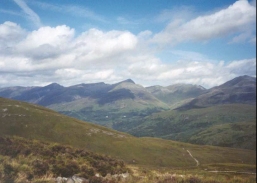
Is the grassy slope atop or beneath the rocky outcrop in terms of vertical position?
beneath

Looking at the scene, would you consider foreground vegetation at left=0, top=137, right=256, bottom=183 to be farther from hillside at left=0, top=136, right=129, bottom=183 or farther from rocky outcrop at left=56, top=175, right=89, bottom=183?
rocky outcrop at left=56, top=175, right=89, bottom=183

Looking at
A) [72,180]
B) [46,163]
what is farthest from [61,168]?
[72,180]

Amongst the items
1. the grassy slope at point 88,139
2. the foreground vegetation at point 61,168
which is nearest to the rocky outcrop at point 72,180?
the foreground vegetation at point 61,168

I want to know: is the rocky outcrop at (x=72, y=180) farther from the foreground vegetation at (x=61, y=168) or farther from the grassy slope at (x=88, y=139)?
the grassy slope at (x=88, y=139)

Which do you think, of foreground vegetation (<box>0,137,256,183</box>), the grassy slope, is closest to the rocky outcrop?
foreground vegetation (<box>0,137,256,183</box>)

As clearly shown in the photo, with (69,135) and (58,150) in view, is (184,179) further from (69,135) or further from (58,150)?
(69,135)

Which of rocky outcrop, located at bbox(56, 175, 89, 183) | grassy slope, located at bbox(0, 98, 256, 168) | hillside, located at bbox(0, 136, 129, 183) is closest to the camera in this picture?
hillside, located at bbox(0, 136, 129, 183)

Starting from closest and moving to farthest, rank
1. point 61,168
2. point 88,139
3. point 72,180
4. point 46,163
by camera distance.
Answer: point 72,180, point 46,163, point 61,168, point 88,139

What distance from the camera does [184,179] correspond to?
16969mm

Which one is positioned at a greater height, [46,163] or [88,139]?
[46,163]

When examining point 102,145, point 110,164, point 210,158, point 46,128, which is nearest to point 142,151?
point 102,145

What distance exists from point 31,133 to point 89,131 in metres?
36.1

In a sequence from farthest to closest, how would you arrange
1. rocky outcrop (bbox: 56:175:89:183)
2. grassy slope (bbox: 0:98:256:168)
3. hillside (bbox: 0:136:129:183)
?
grassy slope (bbox: 0:98:256:168) → rocky outcrop (bbox: 56:175:89:183) → hillside (bbox: 0:136:129:183)

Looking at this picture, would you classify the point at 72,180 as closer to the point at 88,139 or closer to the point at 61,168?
the point at 61,168
